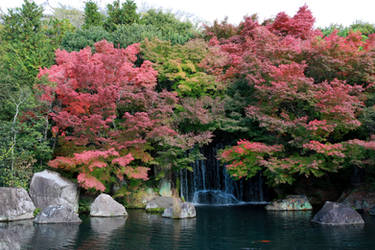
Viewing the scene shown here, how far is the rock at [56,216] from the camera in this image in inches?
527

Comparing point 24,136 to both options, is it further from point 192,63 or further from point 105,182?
point 192,63

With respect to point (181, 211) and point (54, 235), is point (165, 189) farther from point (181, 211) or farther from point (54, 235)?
point (54, 235)

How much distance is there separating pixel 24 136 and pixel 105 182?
14.8 ft

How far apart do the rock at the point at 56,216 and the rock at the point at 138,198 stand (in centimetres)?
524

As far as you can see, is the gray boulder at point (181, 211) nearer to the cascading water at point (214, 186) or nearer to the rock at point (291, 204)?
the rock at point (291, 204)

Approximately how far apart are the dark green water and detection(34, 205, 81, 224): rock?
15.8 inches

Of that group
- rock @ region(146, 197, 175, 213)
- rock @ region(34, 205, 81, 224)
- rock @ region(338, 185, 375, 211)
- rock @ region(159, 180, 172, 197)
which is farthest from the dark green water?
rock @ region(159, 180, 172, 197)

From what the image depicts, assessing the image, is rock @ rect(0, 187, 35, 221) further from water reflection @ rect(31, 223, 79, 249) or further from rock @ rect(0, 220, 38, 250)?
water reflection @ rect(31, 223, 79, 249)

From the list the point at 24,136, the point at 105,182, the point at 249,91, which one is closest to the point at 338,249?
the point at 249,91

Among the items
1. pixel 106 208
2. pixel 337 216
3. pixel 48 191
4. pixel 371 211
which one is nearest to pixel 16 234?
pixel 106 208

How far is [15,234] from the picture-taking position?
10.9 m

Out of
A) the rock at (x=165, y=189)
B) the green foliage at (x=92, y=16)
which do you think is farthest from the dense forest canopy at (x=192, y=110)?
the green foliage at (x=92, y=16)

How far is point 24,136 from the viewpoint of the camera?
57.2 ft

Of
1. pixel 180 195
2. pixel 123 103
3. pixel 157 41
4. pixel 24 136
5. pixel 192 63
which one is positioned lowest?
pixel 180 195
